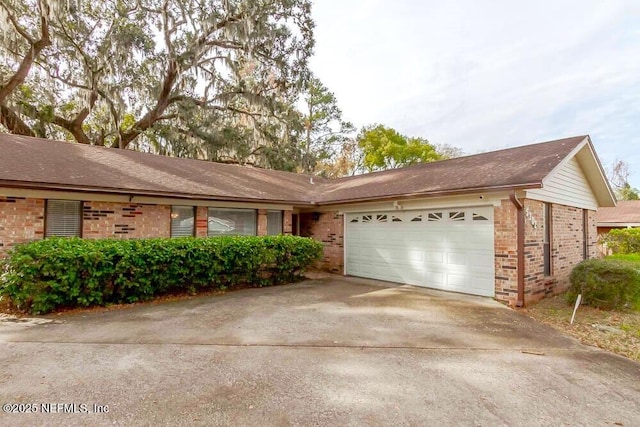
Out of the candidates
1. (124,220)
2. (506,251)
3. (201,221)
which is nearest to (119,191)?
(124,220)

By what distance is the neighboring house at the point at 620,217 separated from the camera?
58.2 ft

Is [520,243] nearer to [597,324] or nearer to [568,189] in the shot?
[597,324]

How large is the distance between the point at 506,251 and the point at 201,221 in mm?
7423

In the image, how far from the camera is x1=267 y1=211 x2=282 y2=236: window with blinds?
34.5 feet

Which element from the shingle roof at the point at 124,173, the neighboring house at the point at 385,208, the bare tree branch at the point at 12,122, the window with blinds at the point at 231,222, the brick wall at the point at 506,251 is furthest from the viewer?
the bare tree branch at the point at 12,122

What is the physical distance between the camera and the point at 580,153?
8.38 meters

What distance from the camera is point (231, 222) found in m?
9.66

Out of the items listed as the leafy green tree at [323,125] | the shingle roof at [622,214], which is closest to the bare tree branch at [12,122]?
the leafy green tree at [323,125]

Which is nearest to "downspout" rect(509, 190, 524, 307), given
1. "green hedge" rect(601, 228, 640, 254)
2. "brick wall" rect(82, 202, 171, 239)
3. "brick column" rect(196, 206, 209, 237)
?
"brick column" rect(196, 206, 209, 237)

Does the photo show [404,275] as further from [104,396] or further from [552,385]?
[104,396]

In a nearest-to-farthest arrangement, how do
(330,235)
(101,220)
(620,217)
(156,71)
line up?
(101,220) → (330,235) → (156,71) → (620,217)

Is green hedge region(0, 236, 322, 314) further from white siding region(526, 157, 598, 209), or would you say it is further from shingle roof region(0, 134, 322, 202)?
white siding region(526, 157, 598, 209)

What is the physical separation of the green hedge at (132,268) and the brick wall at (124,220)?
927 millimetres

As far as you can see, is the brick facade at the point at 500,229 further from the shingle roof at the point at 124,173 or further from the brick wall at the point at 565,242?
the shingle roof at the point at 124,173
